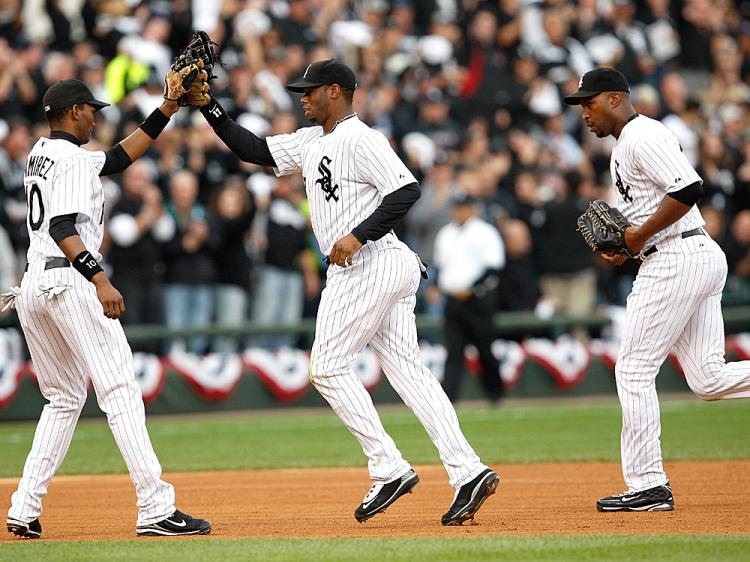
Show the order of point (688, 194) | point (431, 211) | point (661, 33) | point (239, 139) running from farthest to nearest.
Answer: point (661, 33) → point (431, 211) → point (239, 139) → point (688, 194)

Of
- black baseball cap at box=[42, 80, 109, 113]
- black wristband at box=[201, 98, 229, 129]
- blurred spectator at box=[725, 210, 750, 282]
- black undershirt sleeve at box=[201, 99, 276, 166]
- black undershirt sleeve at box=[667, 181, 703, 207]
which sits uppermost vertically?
black baseball cap at box=[42, 80, 109, 113]

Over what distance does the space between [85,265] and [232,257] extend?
9.12 meters

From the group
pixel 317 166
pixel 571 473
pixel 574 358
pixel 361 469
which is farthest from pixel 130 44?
pixel 317 166

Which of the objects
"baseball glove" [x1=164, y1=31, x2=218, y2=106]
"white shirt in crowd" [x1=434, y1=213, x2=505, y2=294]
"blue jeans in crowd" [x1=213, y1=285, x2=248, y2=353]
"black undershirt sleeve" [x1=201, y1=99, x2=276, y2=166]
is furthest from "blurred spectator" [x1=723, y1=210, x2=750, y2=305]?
"baseball glove" [x1=164, y1=31, x2=218, y2=106]

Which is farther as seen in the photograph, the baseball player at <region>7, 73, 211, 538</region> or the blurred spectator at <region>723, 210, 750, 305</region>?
the blurred spectator at <region>723, 210, 750, 305</region>

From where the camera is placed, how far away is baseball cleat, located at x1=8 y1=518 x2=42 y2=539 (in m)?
6.94

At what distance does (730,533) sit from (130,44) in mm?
11813

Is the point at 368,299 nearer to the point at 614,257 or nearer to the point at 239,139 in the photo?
the point at 239,139

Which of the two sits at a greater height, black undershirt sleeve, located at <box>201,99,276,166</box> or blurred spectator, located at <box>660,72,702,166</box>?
blurred spectator, located at <box>660,72,702,166</box>

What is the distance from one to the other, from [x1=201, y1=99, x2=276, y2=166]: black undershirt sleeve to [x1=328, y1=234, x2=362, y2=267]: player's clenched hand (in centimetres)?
90

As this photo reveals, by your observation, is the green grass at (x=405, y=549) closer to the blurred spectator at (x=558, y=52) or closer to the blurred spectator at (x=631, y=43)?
the blurred spectator at (x=558, y=52)

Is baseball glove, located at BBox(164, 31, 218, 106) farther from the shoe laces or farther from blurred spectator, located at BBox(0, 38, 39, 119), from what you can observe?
blurred spectator, located at BBox(0, 38, 39, 119)

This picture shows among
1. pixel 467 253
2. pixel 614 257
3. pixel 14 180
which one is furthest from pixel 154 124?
pixel 14 180

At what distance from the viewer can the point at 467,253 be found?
1479cm
